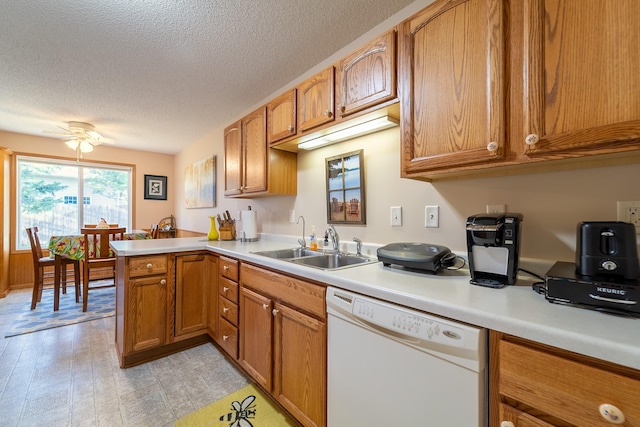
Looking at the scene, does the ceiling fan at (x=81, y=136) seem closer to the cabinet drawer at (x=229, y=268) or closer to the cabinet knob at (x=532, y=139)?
the cabinet drawer at (x=229, y=268)

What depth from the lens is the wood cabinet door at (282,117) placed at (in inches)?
76.7

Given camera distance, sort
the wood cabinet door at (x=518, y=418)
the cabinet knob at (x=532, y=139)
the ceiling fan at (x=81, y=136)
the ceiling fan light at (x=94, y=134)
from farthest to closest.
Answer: the ceiling fan light at (x=94, y=134)
the ceiling fan at (x=81, y=136)
the cabinet knob at (x=532, y=139)
the wood cabinet door at (x=518, y=418)

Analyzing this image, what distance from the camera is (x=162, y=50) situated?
198 cm

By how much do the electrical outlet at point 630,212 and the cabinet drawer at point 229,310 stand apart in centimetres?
202

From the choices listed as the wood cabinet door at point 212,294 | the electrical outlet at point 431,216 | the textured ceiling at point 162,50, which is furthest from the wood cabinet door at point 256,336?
the textured ceiling at point 162,50

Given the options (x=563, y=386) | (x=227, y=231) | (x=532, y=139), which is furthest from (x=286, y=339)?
(x=227, y=231)

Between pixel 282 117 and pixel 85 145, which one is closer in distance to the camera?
pixel 282 117

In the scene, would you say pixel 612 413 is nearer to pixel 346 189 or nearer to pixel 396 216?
pixel 396 216

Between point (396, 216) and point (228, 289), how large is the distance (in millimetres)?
1309

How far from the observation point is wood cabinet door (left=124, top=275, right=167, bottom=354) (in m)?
2.02

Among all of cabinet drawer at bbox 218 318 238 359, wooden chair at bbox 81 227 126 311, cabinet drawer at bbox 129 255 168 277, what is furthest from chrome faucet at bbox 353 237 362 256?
wooden chair at bbox 81 227 126 311

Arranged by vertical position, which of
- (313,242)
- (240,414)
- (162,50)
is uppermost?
(162,50)

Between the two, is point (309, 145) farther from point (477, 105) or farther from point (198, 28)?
point (477, 105)

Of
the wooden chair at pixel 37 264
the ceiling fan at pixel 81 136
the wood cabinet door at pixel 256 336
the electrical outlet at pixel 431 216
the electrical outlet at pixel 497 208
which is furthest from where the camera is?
the ceiling fan at pixel 81 136
